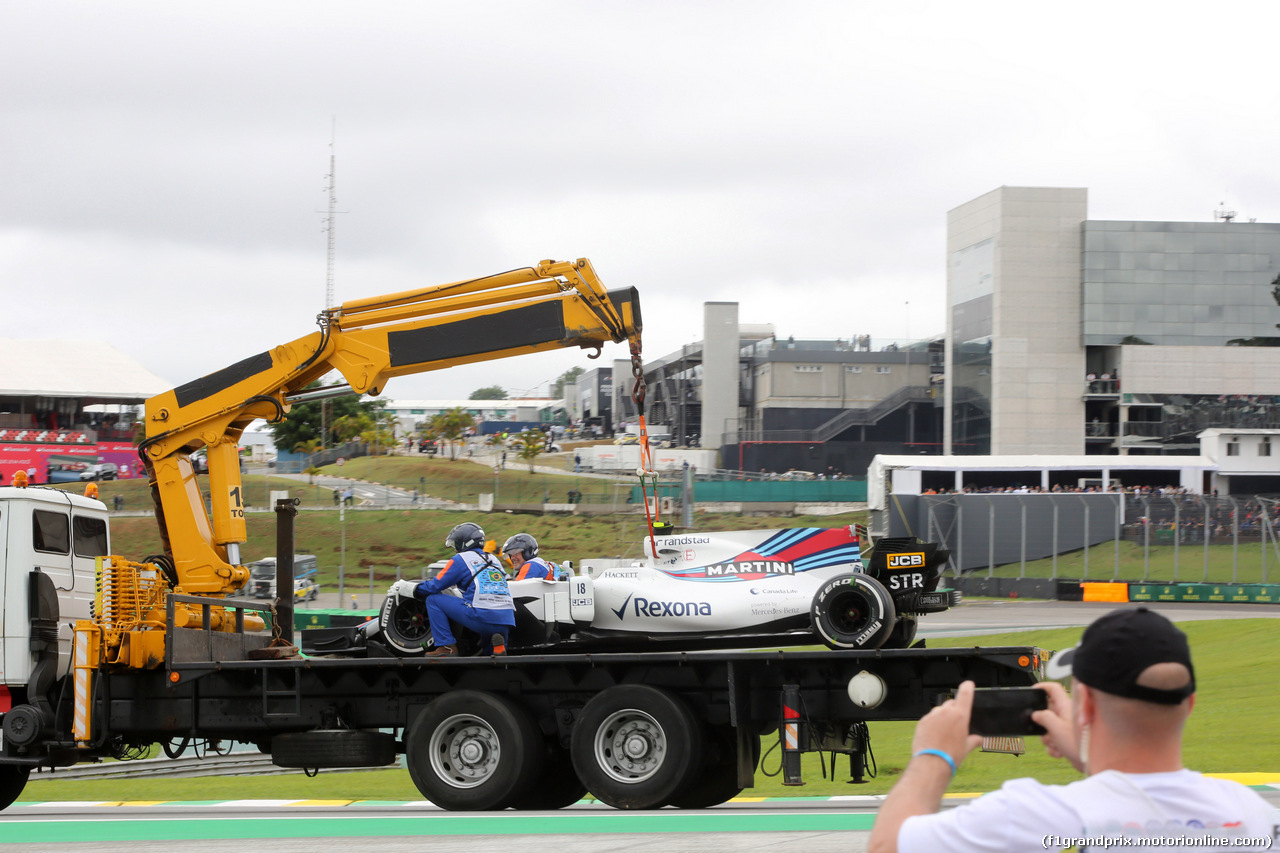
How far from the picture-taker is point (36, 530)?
10906mm

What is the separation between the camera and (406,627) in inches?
468

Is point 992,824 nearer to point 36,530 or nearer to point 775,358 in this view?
point 36,530

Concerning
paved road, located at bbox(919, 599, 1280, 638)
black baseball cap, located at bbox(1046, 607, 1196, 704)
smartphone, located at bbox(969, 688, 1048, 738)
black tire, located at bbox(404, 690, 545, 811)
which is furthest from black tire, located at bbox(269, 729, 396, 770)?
→ paved road, located at bbox(919, 599, 1280, 638)

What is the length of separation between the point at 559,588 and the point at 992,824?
924 centimetres

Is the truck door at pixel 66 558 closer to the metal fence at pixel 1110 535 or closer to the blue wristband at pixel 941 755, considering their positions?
the blue wristband at pixel 941 755

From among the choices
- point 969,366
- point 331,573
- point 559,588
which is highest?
point 969,366

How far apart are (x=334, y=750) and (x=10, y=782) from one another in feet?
10.8

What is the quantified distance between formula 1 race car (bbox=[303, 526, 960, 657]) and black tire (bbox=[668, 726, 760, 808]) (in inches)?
39.0

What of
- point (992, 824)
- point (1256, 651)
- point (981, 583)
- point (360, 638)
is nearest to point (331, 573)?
point (981, 583)

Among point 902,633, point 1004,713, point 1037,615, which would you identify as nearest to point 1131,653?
point 1004,713

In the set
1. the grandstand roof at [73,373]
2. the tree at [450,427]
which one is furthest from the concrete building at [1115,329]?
the grandstand roof at [73,373]

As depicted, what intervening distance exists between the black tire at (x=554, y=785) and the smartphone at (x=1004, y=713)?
7.95 metres

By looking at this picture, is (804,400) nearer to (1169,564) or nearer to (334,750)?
(1169,564)

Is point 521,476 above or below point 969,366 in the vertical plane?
below
